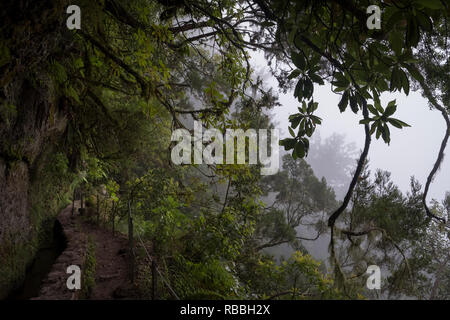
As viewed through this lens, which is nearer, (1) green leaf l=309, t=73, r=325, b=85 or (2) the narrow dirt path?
(1) green leaf l=309, t=73, r=325, b=85

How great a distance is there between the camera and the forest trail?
10.6 feet

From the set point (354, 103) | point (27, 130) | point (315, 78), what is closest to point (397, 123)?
point (354, 103)

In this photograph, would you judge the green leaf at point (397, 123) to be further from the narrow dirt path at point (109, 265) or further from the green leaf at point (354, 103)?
the narrow dirt path at point (109, 265)

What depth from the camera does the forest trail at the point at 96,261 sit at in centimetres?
324

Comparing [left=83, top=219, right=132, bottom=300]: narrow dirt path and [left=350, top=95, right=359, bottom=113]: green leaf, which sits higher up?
[left=350, top=95, right=359, bottom=113]: green leaf

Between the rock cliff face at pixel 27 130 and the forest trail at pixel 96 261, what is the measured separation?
1.50 ft

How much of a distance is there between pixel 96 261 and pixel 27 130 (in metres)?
2.73

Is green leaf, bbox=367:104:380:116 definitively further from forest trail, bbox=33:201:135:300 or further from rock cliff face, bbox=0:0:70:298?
forest trail, bbox=33:201:135:300

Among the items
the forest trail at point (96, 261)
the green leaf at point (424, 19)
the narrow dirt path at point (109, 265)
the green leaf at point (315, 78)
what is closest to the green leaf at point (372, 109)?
the green leaf at point (315, 78)

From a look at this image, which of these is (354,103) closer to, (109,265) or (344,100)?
(344,100)

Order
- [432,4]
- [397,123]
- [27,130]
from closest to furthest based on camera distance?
[432,4], [397,123], [27,130]

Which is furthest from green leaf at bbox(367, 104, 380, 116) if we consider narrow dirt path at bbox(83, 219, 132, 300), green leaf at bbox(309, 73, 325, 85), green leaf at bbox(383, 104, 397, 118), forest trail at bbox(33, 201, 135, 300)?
narrow dirt path at bbox(83, 219, 132, 300)

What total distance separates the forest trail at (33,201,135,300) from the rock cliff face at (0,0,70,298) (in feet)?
1.50

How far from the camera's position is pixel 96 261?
4770 mm
